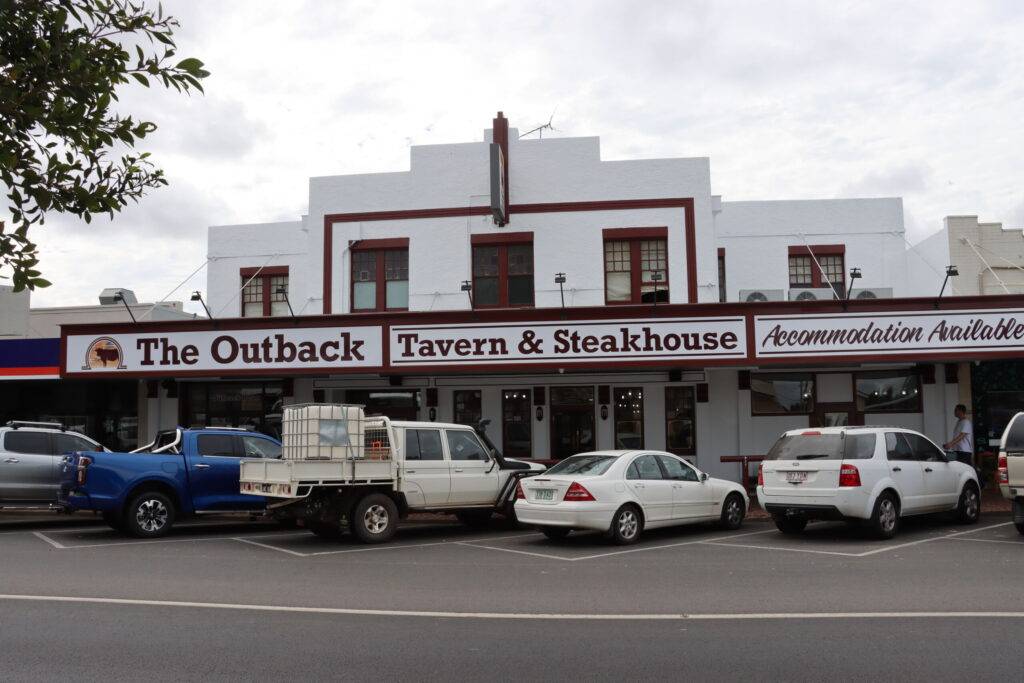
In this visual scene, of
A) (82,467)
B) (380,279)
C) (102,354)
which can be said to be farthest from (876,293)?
(102,354)

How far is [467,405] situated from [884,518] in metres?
10.9

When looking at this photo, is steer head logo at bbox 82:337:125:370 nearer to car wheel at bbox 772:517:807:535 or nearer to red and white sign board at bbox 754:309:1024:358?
red and white sign board at bbox 754:309:1024:358

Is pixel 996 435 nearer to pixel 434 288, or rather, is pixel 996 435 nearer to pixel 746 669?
pixel 434 288

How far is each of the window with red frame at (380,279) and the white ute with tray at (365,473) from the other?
8430 millimetres

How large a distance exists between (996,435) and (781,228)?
7.82m

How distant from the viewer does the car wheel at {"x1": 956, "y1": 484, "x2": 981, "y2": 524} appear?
15.1 m

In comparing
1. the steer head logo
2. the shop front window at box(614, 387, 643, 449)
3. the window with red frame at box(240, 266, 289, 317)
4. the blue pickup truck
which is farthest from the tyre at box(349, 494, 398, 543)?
the window with red frame at box(240, 266, 289, 317)

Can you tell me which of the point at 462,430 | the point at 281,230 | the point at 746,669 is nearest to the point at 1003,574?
the point at 746,669

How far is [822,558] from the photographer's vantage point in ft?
38.7

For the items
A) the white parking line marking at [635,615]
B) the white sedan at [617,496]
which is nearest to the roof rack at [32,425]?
the white sedan at [617,496]

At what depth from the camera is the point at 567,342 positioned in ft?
63.1

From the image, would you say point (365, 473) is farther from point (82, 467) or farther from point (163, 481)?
point (82, 467)

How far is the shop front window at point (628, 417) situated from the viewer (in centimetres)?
2142

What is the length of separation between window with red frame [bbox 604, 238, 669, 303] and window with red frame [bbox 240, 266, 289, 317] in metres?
9.16
